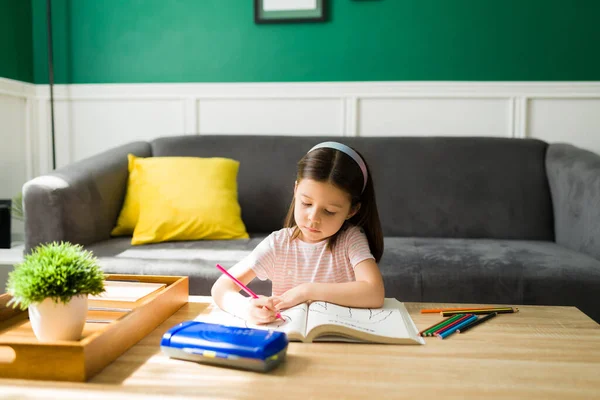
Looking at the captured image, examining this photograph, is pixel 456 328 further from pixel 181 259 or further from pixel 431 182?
pixel 431 182

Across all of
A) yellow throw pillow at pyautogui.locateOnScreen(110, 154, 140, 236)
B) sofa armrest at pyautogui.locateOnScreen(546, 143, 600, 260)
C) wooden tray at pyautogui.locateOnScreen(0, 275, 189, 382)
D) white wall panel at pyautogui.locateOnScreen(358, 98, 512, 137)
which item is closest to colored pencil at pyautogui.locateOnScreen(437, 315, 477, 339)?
wooden tray at pyautogui.locateOnScreen(0, 275, 189, 382)

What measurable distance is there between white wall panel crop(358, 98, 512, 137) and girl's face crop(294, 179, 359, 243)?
1.60 m

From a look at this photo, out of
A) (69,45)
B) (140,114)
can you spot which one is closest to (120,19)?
(69,45)

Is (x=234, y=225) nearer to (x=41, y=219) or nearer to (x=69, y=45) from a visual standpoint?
(x=41, y=219)

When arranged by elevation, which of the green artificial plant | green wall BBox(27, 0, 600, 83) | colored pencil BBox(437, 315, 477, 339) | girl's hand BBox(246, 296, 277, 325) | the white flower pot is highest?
green wall BBox(27, 0, 600, 83)

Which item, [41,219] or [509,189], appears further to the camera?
[509,189]

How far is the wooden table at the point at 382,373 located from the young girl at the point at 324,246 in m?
0.20

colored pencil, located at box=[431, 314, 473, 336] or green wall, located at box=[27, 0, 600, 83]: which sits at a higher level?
green wall, located at box=[27, 0, 600, 83]

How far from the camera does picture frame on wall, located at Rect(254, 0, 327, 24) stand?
2.67 metres

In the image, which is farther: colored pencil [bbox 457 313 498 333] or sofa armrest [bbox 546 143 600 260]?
sofa armrest [bbox 546 143 600 260]

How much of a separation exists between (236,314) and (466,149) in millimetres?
1658

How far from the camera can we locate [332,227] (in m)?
1.15

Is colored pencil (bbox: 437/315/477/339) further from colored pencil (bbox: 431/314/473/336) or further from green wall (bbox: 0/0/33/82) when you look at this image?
green wall (bbox: 0/0/33/82)

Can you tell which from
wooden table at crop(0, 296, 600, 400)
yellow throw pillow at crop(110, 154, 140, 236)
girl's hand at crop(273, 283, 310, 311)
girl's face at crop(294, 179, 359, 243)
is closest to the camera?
wooden table at crop(0, 296, 600, 400)
